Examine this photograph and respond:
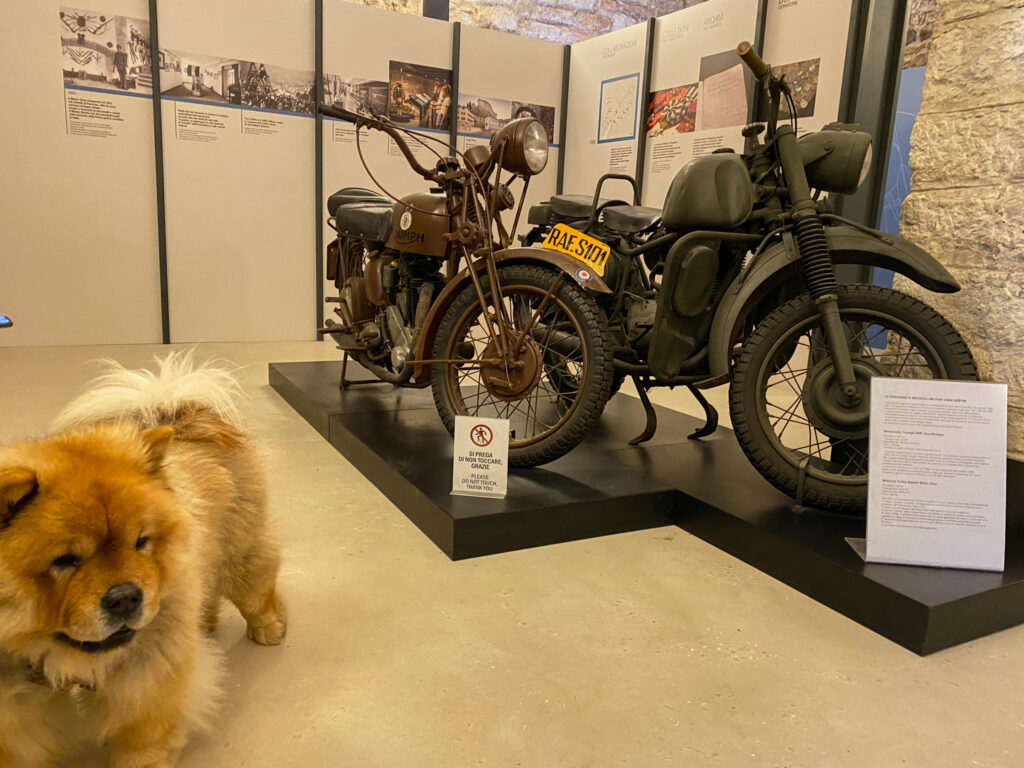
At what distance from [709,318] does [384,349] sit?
1.55 m

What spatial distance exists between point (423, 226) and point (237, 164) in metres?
3.25

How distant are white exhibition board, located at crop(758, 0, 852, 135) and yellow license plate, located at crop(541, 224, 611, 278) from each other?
2.43 m

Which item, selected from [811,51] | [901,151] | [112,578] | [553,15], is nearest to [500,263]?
[112,578]

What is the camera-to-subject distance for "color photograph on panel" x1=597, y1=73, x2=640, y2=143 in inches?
226

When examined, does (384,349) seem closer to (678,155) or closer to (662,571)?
(662,571)

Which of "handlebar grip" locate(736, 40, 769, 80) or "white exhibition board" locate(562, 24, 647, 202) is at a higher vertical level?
"white exhibition board" locate(562, 24, 647, 202)

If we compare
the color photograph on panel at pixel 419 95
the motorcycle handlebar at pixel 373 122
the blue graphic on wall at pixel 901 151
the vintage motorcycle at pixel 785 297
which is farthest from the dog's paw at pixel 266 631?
the color photograph on panel at pixel 419 95

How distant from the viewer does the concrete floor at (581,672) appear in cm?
Result: 130

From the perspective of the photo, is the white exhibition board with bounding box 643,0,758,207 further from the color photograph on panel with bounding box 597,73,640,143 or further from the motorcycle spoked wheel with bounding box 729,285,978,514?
the motorcycle spoked wheel with bounding box 729,285,978,514

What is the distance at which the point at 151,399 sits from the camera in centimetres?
141

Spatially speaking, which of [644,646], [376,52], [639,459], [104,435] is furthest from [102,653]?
[376,52]

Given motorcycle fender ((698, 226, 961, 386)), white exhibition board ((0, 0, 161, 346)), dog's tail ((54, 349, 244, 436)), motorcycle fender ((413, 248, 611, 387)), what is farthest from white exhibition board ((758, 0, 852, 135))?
white exhibition board ((0, 0, 161, 346))

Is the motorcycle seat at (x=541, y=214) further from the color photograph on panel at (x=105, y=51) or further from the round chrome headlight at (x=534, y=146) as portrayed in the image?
the color photograph on panel at (x=105, y=51)

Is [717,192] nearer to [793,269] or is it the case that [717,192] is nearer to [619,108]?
[793,269]
